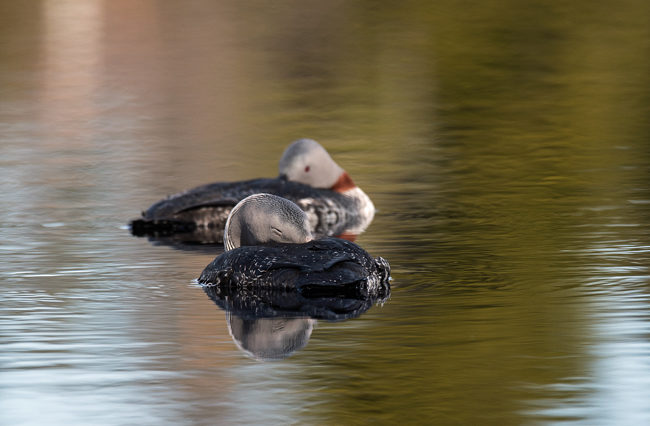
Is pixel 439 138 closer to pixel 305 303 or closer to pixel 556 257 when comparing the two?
pixel 556 257

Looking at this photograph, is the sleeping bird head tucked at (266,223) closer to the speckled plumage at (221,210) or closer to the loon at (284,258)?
the loon at (284,258)

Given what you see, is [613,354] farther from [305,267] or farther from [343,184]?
[343,184]

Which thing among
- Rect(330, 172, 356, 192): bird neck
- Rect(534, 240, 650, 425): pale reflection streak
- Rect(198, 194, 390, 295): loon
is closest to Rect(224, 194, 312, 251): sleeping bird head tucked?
Rect(198, 194, 390, 295): loon

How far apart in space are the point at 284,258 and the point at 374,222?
314 centimetres

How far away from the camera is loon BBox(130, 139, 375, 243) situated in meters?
10.8

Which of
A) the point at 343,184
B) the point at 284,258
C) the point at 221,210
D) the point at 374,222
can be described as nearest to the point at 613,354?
the point at 284,258

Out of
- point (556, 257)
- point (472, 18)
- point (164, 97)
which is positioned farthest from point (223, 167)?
point (472, 18)

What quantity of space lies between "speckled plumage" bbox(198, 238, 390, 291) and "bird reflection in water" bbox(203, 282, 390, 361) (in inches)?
1.5

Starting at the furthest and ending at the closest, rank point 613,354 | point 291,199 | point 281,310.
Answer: point 291,199, point 281,310, point 613,354

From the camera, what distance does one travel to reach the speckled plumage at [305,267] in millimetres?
7566

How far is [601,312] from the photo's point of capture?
7.05 metres

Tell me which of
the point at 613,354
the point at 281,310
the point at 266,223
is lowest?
the point at 281,310

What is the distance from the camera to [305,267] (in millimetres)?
7605

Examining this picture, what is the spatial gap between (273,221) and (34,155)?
287 inches
